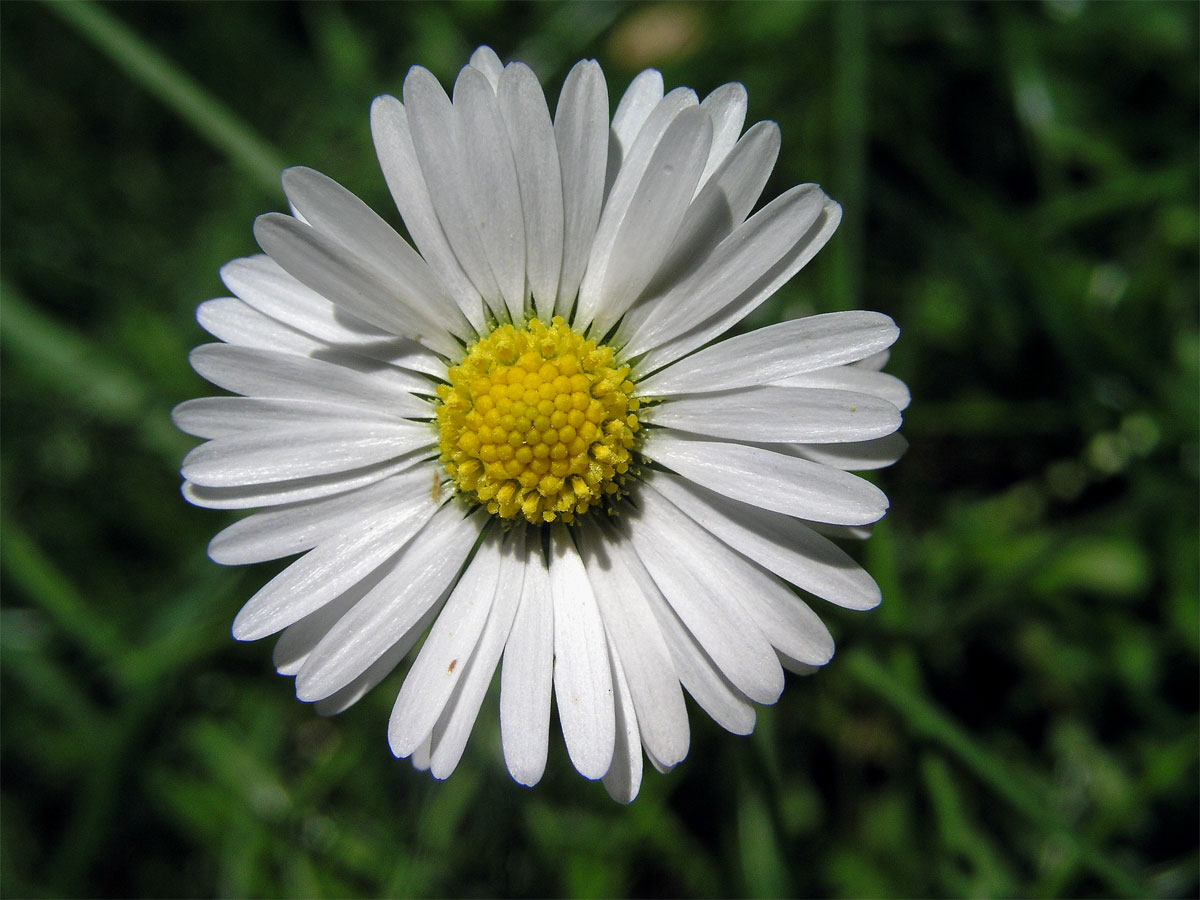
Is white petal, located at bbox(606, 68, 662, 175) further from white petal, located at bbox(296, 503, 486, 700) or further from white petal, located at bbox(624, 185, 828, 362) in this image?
white petal, located at bbox(296, 503, 486, 700)

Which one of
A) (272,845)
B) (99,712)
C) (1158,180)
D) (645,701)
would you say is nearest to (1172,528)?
(1158,180)

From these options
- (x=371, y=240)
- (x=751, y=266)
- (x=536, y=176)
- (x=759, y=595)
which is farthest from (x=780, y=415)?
(x=371, y=240)

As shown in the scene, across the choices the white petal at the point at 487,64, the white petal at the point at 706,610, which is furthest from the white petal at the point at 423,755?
the white petal at the point at 487,64

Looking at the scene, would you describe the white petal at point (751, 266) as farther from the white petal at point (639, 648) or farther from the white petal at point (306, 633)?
the white petal at point (306, 633)

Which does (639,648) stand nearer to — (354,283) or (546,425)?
(546,425)

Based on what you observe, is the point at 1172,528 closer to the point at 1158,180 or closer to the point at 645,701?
the point at 1158,180

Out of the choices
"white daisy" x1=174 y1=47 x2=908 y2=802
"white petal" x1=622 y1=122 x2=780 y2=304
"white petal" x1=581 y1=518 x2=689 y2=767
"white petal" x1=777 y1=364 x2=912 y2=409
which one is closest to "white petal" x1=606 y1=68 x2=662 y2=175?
"white daisy" x1=174 y1=47 x2=908 y2=802

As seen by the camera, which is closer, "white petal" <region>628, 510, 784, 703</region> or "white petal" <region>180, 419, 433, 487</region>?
"white petal" <region>628, 510, 784, 703</region>
